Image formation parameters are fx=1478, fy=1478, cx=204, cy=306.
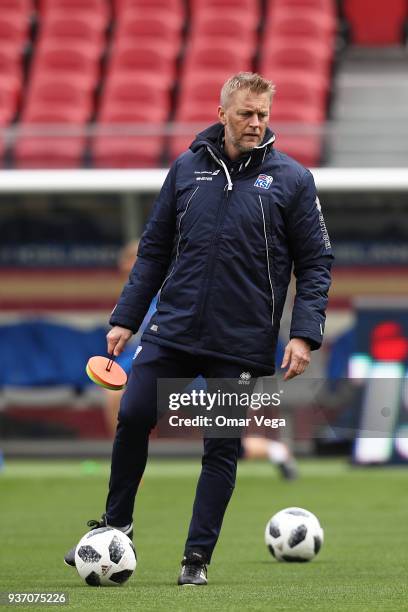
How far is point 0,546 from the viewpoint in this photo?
7941 mm

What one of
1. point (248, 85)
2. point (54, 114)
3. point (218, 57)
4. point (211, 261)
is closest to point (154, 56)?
point (218, 57)

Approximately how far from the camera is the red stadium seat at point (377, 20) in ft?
65.1

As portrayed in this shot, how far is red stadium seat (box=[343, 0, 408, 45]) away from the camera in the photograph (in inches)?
781

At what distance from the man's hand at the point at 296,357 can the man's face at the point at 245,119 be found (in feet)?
2.54

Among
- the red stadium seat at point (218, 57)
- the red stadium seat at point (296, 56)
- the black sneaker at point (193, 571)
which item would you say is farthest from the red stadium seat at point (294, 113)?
the black sneaker at point (193, 571)

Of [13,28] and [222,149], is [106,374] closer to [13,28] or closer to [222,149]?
[222,149]

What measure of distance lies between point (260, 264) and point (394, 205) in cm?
1196

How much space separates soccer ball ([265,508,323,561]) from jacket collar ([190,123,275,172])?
6.65 feet

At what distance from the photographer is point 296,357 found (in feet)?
18.3

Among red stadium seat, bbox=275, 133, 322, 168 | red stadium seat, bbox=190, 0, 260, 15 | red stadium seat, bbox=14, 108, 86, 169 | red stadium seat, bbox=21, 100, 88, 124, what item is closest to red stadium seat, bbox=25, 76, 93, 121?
red stadium seat, bbox=21, 100, 88, 124

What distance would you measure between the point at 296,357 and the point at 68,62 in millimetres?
13980

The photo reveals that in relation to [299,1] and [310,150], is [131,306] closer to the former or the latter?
[310,150]

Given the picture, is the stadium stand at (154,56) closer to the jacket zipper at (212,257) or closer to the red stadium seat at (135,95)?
the red stadium seat at (135,95)

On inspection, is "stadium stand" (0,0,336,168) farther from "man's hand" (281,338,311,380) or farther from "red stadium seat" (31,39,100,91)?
"man's hand" (281,338,311,380)
